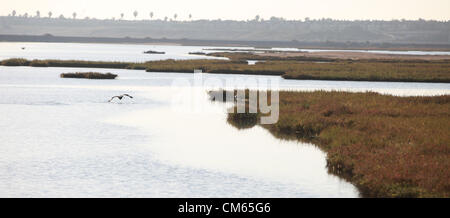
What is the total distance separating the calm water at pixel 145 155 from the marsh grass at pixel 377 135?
0.88m

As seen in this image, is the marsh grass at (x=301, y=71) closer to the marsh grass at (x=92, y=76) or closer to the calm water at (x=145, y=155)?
the marsh grass at (x=92, y=76)

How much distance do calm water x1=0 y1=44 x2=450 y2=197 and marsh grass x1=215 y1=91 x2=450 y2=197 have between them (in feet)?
2.87

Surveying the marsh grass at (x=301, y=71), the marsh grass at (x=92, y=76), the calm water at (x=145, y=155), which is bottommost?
the marsh grass at (x=301, y=71)

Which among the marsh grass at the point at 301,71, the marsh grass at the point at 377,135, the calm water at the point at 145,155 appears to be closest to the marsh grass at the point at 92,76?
the marsh grass at the point at 301,71

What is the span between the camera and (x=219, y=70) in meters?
98.8

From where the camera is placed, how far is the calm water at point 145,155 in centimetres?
2433

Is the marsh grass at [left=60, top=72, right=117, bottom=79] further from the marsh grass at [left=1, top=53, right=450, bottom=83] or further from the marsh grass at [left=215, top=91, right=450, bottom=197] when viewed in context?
the marsh grass at [left=215, top=91, right=450, bottom=197]

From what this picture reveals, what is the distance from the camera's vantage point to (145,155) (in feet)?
102

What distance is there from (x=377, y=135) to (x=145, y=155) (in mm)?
10588

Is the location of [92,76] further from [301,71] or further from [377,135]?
[377,135]

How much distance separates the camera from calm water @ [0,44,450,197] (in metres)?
24.3

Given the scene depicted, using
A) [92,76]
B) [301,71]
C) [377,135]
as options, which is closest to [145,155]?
[377,135]

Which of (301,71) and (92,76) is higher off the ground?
(92,76)
